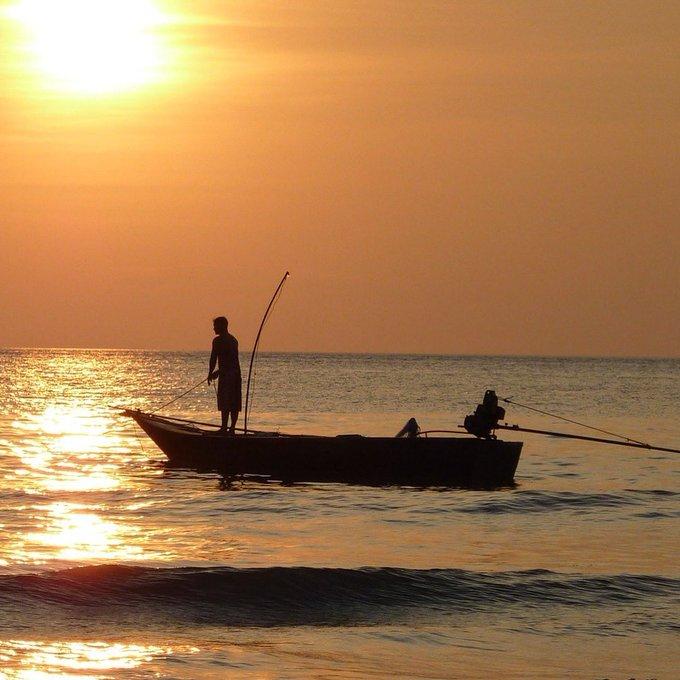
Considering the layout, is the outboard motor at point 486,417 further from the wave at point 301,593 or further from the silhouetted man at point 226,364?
the wave at point 301,593

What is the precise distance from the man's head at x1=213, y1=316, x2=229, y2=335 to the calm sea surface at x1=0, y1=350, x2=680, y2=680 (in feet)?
8.24

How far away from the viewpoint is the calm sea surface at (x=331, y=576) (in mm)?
10273

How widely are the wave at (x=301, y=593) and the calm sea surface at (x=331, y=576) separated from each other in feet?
0.09

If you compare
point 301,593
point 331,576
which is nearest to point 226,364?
point 331,576

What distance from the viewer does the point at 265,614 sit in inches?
481

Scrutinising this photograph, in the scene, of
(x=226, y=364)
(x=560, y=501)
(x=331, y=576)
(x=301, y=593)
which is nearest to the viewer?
(x=301, y=593)

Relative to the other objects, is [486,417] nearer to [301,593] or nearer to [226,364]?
[226,364]

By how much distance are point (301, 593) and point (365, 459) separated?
26.0 ft

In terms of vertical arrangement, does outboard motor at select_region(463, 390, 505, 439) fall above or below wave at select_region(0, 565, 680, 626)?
above

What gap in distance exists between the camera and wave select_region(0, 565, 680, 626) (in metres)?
12.0

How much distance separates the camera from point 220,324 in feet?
70.3

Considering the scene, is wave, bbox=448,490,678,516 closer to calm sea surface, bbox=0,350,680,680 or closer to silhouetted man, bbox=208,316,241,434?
calm sea surface, bbox=0,350,680,680

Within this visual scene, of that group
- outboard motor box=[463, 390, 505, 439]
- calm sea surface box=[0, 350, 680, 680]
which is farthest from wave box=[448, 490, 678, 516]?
outboard motor box=[463, 390, 505, 439]

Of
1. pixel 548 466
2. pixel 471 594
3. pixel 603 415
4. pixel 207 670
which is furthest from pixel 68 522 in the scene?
pixel 603 415
